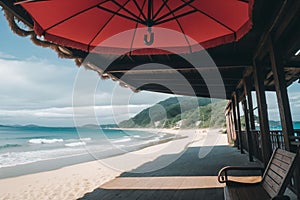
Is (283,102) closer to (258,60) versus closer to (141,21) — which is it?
(258,60)

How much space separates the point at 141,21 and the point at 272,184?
1972mm

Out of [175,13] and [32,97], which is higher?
[32,97]

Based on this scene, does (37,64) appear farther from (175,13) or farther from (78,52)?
(175,13)

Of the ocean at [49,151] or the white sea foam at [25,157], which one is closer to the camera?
the ocean at [49,151]

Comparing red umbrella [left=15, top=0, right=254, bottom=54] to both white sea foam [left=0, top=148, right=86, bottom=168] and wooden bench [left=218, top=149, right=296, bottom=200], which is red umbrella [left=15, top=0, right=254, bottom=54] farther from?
white sea foam [left=0, top=148, right=86, bottom=168]

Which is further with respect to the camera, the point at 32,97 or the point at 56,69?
the point at 32,97

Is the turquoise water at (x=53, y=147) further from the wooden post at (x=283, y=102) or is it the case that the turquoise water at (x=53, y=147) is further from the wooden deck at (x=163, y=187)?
the wooden post at (x=283, y=102)

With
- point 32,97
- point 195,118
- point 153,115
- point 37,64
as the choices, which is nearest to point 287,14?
point 37,64

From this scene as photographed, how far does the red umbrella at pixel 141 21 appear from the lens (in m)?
1.81

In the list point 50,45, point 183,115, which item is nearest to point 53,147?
point 50,45

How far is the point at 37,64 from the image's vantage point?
75.9ft

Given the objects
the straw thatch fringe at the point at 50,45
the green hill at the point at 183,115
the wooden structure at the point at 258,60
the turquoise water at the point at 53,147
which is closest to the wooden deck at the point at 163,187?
the wooden structure at the point at 258,60

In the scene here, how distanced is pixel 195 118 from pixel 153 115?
548 inches

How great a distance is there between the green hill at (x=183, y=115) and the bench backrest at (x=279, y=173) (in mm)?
45050
